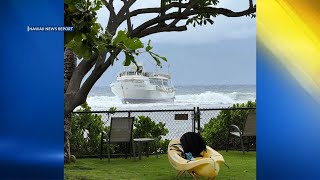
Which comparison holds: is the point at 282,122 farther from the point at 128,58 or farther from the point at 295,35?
the point at 128,58

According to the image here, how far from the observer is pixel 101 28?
2.27 m

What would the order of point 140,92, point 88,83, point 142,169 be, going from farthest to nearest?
point 140,92, point 142,169, point 88,83

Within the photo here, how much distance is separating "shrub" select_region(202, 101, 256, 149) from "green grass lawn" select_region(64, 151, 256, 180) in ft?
1.56

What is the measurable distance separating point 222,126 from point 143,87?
18.0 feet

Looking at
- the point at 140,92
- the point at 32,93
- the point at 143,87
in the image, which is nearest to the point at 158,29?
the point at 32,93

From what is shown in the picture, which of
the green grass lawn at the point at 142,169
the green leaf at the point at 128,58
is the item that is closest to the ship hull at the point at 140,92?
the green grass lawn at the point at 142,169

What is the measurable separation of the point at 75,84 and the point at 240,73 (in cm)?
1517

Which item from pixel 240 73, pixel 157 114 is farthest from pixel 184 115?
pixel 240 73

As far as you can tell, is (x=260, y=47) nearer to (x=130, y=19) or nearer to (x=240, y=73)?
(x=130, y=19)

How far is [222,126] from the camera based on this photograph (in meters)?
8.44

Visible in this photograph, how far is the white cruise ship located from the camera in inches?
535

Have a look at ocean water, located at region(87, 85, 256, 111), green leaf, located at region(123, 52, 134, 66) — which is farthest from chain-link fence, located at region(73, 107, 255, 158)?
green leaf, located at region(123, 52, 134, 66)

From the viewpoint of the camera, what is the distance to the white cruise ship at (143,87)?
535 inches

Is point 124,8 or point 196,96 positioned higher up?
point 124,8
